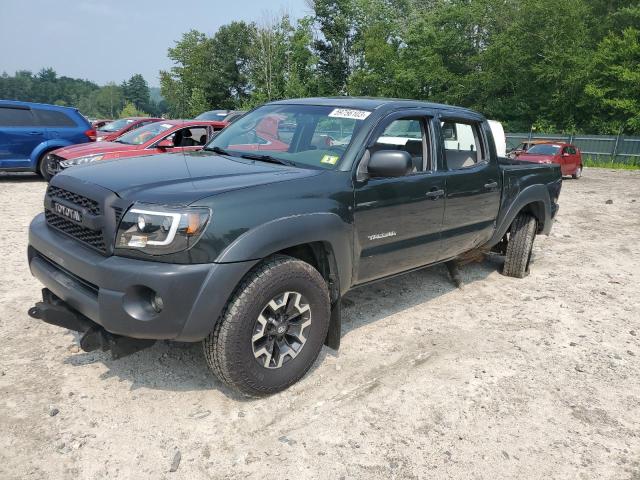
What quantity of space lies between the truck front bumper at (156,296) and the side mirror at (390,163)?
113 cm

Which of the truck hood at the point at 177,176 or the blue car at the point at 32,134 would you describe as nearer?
the truck hood at the point at 177,176

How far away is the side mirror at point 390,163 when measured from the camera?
330 centimetres

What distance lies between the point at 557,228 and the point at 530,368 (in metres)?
6.15

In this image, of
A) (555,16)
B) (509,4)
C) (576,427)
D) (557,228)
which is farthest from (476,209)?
(509,4)

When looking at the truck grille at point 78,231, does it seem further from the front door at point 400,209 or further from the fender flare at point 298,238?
the front door at point 400,209

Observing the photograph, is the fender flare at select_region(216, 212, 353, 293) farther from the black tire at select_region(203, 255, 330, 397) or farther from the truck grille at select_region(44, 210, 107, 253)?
the truck grille at select_region(44, 210, 107, 253)

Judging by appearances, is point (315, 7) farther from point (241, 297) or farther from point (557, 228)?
point (241, 297)

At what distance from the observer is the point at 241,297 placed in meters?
2.78

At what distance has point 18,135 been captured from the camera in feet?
34.9

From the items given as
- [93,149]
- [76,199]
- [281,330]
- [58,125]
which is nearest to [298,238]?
[281,330]

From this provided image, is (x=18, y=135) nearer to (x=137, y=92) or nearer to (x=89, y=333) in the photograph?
(x=89, y=333)

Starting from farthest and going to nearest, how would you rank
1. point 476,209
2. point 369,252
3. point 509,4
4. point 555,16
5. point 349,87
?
point 349,87 < point 509,4 < point 555,16 < point 476,209 < point 369,252

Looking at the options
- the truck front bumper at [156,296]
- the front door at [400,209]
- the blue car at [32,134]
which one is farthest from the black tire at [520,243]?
the blue car at [32,134]

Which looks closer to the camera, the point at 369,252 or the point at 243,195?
the point at 243,195
